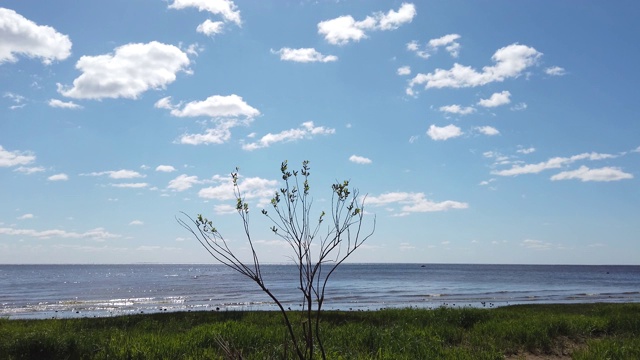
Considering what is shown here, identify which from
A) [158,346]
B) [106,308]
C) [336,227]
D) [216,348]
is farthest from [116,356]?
[106,308]

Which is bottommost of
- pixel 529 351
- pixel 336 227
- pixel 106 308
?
pixel 106 308

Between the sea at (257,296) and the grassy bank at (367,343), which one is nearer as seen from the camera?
the grassy bank at (367,343)

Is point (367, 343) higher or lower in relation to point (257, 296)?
higher

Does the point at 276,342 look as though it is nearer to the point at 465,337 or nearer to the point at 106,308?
the point at 465,337

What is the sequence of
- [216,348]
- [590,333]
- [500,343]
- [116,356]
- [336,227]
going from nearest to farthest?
[336,227] → [116,356] → [216,348] → [500,343] → [590,333]

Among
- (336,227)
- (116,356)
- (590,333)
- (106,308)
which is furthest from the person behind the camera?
(106,308)

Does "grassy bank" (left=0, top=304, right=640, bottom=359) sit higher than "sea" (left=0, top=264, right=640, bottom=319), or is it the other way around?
"grassy bank" (left=0, top=304, right=640, bottom=359)

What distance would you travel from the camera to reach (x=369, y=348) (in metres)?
11.2

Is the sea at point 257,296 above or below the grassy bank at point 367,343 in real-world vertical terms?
below

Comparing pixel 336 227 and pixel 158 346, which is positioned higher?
pixel 336 227

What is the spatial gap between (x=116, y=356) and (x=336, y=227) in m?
8.79

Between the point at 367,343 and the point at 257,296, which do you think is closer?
the point at 367,343

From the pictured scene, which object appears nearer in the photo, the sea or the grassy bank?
the grassy bank

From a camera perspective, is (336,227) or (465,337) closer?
(336,227)
